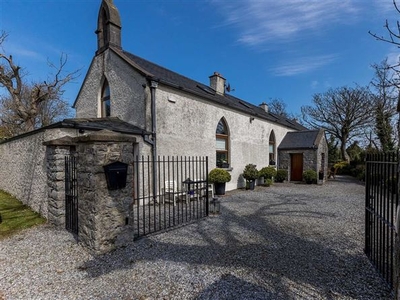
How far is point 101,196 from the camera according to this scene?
13.5ft

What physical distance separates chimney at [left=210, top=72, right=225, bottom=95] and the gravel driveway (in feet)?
39.0

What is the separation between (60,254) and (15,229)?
8.38ft

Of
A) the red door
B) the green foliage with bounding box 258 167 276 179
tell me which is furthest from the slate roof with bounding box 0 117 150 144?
the red door

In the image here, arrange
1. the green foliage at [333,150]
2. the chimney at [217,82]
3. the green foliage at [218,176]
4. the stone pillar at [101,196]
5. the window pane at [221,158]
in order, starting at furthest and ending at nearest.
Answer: the green foliage at [333,150]
the chimney at [217,82]
the window pane at [221,158]
the green foliage at [218,176]
the stone pillar at [101,196]

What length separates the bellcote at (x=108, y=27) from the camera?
1020 cm

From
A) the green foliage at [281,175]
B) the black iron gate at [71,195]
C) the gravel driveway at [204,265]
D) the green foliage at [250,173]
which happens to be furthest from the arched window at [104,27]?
the green foliage at [281,175]

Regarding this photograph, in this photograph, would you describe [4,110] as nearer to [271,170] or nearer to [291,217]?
[271,170]

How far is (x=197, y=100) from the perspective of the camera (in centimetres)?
1082

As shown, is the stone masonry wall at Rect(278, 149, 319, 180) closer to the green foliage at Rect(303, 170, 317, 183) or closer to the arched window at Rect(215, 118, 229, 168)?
the green foliage at Rect(303, 170, 317, 183)

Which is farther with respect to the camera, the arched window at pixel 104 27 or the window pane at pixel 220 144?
the window pane at pixel 220 144

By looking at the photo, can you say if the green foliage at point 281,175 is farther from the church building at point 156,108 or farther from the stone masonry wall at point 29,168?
the stone masonry wall at point 29,168

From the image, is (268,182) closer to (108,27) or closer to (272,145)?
(272,145)

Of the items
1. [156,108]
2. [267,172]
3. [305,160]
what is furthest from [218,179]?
[305,160]

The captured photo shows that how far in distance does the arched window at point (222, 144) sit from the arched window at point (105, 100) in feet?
19.0
